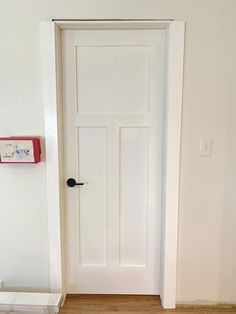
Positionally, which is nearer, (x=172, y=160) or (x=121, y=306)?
(x=172, y=160)

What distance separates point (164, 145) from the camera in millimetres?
2010

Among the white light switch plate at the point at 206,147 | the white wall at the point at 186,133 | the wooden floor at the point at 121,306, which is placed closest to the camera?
the white wall at the point at 186,133

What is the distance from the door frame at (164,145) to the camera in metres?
1.84

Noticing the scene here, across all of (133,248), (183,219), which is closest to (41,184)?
(133,248)

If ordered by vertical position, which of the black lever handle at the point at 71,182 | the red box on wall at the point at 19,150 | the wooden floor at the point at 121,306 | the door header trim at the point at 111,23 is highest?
the door header trim at the point at 111,23

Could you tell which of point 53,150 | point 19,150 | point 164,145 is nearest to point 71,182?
point 53,150

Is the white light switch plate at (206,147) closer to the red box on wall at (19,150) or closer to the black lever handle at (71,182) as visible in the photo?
the black lever handle at (71,182)

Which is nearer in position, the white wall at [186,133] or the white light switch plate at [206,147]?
the white wall at [186,133]

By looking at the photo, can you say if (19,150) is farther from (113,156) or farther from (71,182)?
A: (113,156)

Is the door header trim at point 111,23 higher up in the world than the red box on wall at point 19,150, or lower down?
higher up

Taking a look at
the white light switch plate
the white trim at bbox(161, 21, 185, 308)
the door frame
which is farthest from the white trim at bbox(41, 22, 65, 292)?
the white light switch plate

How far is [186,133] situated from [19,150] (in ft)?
3.81

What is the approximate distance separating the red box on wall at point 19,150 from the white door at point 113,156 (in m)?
0.26

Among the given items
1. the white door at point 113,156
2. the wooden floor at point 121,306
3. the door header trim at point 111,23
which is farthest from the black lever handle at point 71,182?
the door header trim at point 111,23
